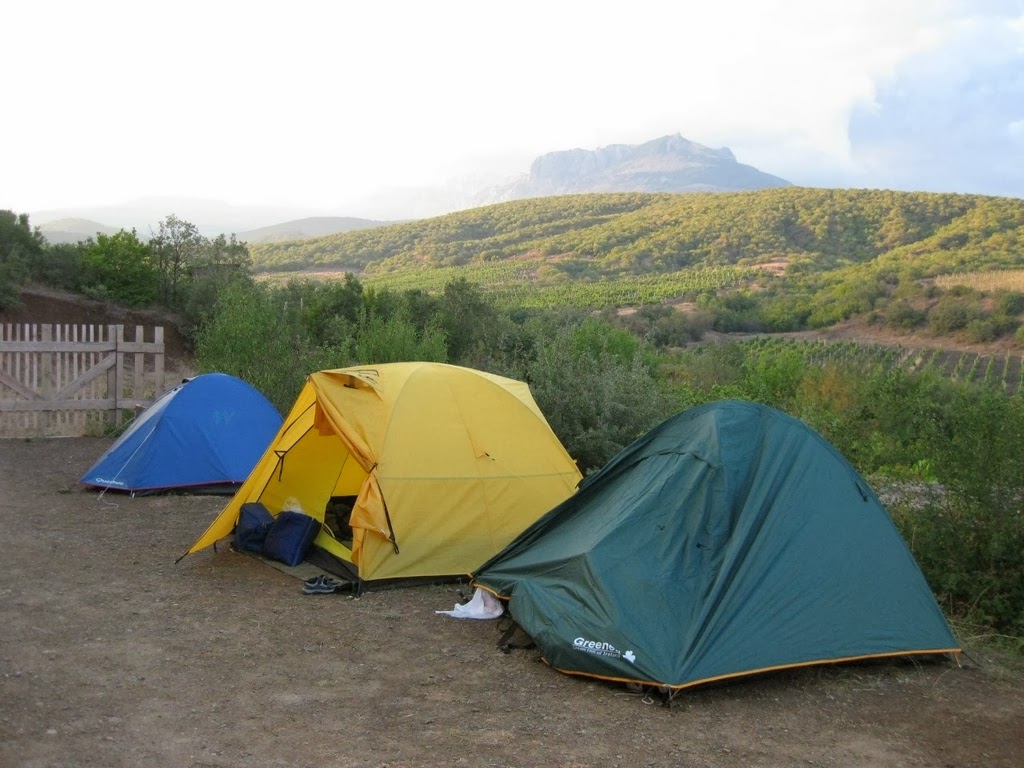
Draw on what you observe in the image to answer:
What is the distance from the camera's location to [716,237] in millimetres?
74438

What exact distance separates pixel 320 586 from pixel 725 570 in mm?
3259

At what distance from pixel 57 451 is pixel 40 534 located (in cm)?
483

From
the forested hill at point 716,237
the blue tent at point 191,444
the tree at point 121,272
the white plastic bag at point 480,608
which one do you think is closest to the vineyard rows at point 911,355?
the forested hill at point 716,237

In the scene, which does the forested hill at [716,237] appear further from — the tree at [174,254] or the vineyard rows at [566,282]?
the tree at [174,254]

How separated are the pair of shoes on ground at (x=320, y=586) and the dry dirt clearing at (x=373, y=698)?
0.09 m

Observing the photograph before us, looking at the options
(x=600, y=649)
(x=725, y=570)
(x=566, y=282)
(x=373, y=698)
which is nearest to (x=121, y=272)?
(x=373, y=698)

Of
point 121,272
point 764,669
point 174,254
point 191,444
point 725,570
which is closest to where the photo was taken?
point 764,669

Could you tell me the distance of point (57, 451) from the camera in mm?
13188

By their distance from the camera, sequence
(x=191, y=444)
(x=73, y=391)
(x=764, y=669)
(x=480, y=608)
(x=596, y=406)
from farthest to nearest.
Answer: (x=73, y=391) → (x=596, y=406) → (x=191, y=444) → (x=480, y=608) → (x=764, y=669)

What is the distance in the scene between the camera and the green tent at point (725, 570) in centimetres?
523

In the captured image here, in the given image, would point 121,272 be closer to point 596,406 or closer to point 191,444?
point 191,444

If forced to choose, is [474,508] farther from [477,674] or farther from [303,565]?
[477,674]

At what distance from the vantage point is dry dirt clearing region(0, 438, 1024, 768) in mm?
4461

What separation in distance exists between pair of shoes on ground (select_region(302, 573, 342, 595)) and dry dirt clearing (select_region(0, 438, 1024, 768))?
0.30ft
